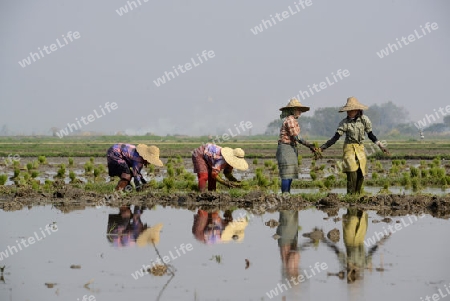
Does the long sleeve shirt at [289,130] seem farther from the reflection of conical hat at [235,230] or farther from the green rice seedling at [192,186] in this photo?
the green rice seedling at [192,186]


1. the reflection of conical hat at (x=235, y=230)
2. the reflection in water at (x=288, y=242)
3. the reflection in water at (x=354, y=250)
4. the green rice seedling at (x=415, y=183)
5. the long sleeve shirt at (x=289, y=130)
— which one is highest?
the long sleeve shirt at (x=289, y=130)

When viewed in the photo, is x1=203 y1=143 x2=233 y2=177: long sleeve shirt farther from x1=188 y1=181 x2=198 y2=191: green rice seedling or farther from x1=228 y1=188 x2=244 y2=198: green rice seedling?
x1=188 y1=181 x2=198 y2=191: green rice seedling

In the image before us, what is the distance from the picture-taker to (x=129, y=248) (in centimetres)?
1001

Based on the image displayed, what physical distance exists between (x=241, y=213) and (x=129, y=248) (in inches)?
159

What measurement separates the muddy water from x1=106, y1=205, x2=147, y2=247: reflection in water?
42 mm

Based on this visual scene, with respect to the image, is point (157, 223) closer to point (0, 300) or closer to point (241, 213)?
point (241, 213)

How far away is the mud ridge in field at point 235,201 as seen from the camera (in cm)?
1439

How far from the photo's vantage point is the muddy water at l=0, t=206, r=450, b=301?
762 centimetres

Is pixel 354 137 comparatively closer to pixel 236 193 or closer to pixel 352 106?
pixel 352 106

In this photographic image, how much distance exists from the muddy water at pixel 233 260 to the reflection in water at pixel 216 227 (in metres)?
0.03

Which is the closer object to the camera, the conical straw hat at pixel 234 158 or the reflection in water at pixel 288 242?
the reflection in water at pixel 288 242

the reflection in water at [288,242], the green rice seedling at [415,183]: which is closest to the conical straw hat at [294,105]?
the reflection in water at [288,242]

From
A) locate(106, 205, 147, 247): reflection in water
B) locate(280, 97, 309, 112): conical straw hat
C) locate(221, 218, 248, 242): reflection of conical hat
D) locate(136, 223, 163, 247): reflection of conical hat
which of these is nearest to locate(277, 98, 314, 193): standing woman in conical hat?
locate(280, 97, 309, 112): conical straw hat

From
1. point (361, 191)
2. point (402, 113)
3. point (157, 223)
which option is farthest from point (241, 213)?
point (402, 113)
